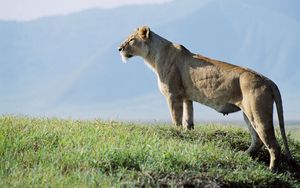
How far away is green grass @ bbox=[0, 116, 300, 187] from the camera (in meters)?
6.80

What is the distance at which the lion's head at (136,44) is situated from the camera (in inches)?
433

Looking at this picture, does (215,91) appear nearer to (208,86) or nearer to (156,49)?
(208,86)

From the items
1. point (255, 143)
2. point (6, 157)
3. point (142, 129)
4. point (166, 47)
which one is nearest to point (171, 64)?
point (166, 47)

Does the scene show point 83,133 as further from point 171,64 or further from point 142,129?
point 171,64

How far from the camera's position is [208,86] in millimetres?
9867

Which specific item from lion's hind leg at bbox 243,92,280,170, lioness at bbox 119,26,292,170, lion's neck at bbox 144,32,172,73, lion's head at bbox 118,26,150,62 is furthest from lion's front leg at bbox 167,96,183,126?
lion's hind leg at bbox 243,92,280,170

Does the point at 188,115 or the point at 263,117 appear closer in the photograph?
the point at 263,117

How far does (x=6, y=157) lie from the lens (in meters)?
7.37

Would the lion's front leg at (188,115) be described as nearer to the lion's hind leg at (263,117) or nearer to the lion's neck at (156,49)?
the lion's neck at (156,49)

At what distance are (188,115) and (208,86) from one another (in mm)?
884

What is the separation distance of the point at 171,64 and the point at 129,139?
6.93 ft

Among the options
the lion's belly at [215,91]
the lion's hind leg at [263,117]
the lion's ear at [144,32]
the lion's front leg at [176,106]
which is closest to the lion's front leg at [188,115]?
the lion's front leg at [176,106]

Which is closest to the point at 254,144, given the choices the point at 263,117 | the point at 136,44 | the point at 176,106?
the point at 263,117

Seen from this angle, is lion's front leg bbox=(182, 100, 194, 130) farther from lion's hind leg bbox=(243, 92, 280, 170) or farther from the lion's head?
lion's hind leg bbox=(243, 92, 280, 170)
